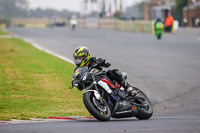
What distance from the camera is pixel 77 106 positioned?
11.5 metres

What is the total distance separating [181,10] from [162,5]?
1320 centimetres

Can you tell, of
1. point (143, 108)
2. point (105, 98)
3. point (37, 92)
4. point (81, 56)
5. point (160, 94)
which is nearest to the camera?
point (105, 98)

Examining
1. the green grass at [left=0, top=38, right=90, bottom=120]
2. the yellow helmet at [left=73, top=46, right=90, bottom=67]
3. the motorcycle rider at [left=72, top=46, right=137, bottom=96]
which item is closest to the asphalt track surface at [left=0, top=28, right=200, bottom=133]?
the motorcycle rider at [left=72, top=46, right=137, bottom=96]

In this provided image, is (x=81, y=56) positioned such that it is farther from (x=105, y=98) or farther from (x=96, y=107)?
(x=96, y=107)

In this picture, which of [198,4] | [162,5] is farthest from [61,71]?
[162,5]

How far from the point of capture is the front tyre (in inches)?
346

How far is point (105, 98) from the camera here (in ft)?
30.8

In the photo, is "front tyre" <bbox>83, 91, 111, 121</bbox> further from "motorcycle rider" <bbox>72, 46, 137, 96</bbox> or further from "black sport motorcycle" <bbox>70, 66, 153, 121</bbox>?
"motorcycle rider" <bbox>72, 46, 137, 96</bbox>

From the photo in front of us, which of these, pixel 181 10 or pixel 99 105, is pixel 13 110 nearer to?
pixel 99 105

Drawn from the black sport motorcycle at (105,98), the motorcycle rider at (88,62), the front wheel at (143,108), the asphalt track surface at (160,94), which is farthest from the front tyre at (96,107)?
the front wheel at (143,108)

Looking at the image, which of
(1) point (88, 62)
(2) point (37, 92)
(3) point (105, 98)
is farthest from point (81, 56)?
(2) point (37, 92)

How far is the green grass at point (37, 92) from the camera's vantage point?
10.6 metres

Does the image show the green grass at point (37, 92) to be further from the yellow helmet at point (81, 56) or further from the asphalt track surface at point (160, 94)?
the asphalt track surface at point (160, 94)

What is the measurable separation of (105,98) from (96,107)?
1.71ft
